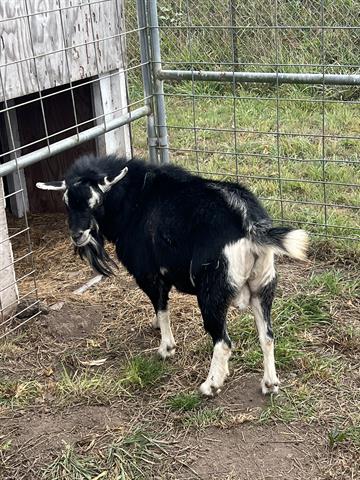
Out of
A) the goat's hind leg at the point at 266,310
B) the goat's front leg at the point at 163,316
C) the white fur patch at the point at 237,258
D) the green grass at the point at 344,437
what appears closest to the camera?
the green grass at the point at 344,437

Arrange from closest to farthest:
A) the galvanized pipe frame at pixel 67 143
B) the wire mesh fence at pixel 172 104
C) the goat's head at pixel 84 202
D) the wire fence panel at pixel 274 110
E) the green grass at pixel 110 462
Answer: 1. the green grass at pixel 110 462
2. the goat's head at pixel 84 202
3. the galvanized pipe frame at pixel 67 143
4. the wire mesh fence at pixel 172 104
5. the wire fence panel at pixel 274 110

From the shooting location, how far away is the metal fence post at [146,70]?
5.54 m

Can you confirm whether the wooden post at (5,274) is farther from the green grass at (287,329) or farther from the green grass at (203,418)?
the green grass at (203,418)

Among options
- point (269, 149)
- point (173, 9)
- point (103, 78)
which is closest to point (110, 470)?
point (103, 78)

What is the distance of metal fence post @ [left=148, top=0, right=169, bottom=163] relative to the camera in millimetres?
5500

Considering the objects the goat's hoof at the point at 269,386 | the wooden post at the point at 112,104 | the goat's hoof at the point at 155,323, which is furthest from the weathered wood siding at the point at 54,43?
the goat's hoof at the point at 269,386

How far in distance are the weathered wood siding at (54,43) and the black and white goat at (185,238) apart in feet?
2.98

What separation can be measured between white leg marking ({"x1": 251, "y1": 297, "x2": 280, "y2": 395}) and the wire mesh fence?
1618 mm

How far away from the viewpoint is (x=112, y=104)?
5.62m

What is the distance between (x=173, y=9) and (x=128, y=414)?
7.43 metres

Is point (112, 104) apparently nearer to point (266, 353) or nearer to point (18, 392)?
point (18, 392)

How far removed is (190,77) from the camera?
5.45m

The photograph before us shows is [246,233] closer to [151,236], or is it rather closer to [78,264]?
[151,236]

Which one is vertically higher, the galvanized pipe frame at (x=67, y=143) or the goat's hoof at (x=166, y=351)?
the galvanized pipe frame at (x=67, y=143)
